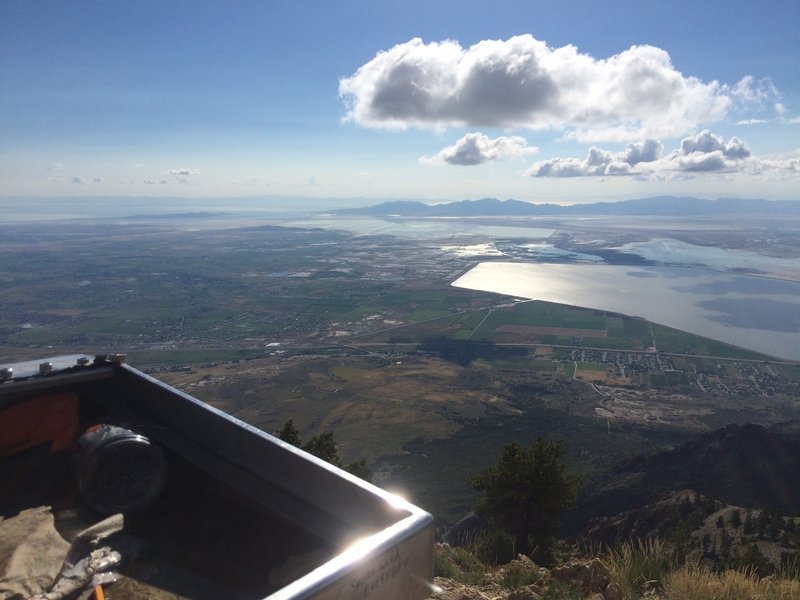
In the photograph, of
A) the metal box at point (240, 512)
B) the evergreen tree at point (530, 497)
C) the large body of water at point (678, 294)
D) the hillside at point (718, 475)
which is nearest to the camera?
the metal box at point (240, 512)

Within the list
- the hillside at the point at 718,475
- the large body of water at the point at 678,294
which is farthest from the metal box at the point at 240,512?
the large body of water at the point at 678,294

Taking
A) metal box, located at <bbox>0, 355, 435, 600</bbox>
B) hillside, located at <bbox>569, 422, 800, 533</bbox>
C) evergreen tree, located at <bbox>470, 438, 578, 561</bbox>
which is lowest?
hillside, located at <bbox>569, 422, 800, 533</bbox>

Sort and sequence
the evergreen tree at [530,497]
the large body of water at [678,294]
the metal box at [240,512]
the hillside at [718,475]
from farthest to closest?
the large body of water at [678,294] → the hillside at [718,475] → the evergreen tree at [530,497] → the metal box at [240,512]

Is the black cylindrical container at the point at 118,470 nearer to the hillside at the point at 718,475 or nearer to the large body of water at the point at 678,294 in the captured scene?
the hillside at the point at 718,475

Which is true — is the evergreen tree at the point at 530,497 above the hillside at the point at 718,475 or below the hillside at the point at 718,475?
above

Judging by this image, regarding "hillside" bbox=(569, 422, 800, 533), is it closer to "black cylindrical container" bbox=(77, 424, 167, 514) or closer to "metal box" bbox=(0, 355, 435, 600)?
"metal box" bbox=(0, 355, 435, 600)

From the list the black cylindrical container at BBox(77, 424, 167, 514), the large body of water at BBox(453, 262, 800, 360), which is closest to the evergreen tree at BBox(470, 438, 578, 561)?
the black cylindrical container at BBox(77, 424, 167, 514)

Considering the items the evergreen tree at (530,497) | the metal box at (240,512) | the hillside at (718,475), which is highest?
the metal box at (240,512)

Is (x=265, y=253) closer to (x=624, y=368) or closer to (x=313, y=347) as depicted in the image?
(x=313, y=347)
